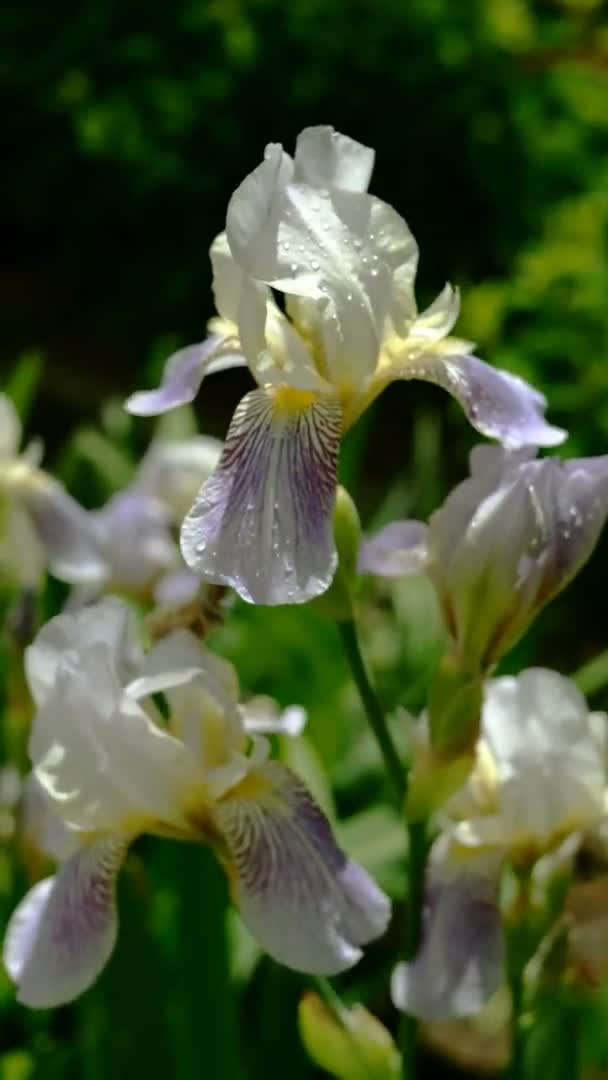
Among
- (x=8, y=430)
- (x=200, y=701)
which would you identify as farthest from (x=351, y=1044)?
(x=8, y=430)

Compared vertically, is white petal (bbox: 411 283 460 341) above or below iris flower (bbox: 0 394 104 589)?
above

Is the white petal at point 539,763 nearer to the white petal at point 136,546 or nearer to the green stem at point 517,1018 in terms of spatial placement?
the green stem at point 517,1018

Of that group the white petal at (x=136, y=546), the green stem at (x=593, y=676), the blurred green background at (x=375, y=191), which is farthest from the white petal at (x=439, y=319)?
the green stem at (x=593, y=676)

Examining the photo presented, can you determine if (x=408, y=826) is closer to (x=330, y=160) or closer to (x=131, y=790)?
(x=131, y=790)

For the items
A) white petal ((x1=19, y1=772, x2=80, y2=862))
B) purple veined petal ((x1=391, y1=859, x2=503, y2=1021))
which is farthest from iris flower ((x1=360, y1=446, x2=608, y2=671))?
white petal ((x1=19, y1=772, x2=80, y2=862))

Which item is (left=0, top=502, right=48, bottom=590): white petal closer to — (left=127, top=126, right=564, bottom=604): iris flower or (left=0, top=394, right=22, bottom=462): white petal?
(left=0, top=394, right=22, bottom=462): white petal

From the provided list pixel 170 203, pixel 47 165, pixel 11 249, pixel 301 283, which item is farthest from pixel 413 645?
pixel 11 249
